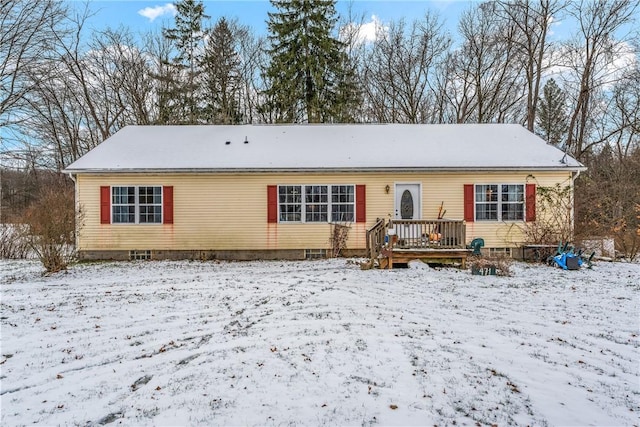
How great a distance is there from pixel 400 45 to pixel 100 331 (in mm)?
23951

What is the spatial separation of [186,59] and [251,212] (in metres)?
14.9

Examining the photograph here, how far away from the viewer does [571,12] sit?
61.7 feet

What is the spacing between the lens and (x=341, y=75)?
848 inches

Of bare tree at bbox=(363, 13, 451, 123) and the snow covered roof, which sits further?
bare tree at bbox=(363, 13, 451, 123)

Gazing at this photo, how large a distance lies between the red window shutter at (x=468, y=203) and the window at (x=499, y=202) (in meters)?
0.19

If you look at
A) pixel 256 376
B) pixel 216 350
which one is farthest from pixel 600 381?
pixel 216 350

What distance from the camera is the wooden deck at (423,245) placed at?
382 inches

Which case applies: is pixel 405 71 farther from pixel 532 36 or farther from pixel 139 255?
pixel 139 255

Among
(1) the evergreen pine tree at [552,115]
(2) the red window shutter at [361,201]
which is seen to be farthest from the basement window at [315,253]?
(1) the evergreen pine tree at [552,115]

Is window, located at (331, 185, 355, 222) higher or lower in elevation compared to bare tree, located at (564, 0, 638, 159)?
lower

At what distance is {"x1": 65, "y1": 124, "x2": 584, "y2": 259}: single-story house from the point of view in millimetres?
11781

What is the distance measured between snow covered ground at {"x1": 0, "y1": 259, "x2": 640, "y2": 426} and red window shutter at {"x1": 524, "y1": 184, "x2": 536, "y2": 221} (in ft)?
13.1

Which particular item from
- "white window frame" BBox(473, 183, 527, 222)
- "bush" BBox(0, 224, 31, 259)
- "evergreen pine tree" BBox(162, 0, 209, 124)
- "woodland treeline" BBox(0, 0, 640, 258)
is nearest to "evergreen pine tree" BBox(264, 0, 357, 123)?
"woodland treeline" BBox(0, 0, 640, 258)

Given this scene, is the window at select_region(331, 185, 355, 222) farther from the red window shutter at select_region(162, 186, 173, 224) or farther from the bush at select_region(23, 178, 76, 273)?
the bush at select_region(23, 178, 76, 273)
